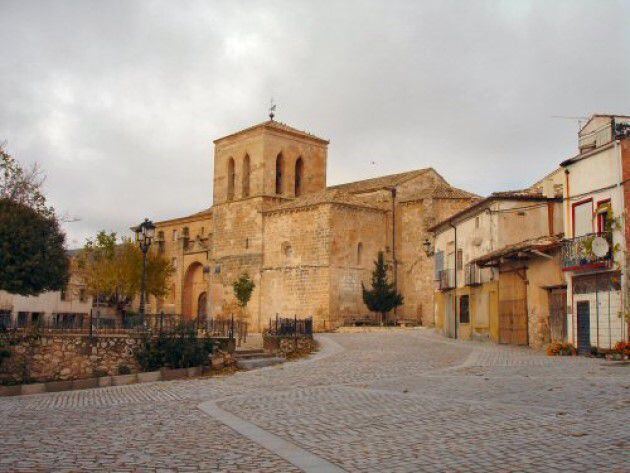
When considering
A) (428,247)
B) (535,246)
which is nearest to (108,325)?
(535,246)

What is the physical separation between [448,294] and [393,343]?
814cm

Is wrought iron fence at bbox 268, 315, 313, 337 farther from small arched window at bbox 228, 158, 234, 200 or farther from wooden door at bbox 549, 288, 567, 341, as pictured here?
small arched window at bbox 228, 158, 234, 200

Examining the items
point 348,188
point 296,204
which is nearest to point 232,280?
point 296,204

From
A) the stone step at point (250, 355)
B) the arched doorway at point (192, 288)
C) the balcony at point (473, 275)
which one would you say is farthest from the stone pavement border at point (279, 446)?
the arched doorway at point (192, 288)

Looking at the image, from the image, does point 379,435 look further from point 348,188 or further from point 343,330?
point 348,188

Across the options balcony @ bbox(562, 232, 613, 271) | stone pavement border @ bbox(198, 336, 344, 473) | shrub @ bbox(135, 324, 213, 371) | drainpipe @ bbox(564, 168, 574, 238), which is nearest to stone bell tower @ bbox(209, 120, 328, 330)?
shrub @ bbox(135, 324, 213, 371)

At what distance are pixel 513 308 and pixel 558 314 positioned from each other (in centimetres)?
267

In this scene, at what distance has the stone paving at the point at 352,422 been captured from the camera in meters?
6.64

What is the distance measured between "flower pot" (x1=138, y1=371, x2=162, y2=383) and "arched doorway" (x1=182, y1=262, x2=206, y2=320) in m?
38.9

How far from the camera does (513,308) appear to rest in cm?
2533

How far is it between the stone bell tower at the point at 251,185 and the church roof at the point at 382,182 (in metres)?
3.30

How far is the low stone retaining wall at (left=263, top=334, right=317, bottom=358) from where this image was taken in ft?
74.4

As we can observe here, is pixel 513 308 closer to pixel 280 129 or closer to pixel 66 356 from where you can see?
pixel 66 356

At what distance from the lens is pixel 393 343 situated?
2588 centimetres
